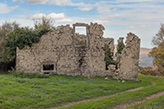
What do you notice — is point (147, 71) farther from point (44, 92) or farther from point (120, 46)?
point (44, 92)

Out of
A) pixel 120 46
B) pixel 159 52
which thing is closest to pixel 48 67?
pixel 120 46

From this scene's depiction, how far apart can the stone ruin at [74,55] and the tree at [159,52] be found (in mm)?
10247

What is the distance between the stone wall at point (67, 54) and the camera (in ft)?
63.2

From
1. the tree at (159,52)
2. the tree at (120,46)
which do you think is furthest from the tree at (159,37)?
the tree at (120,46)

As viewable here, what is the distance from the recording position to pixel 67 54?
1986cm

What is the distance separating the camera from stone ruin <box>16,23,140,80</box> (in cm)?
1927

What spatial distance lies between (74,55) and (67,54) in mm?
845

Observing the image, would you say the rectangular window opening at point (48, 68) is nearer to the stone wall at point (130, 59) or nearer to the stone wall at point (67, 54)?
the stone wall at point (67, 54)

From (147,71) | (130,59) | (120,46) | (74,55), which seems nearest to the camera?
(130,59)

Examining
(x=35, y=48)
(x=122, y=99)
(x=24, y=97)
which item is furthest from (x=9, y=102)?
(x=35, y=48)

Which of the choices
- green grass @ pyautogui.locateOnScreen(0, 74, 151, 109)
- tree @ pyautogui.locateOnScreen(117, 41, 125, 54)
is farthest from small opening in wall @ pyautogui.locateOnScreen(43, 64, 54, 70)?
tree @ pyautogui.locateOnScreen(117, 41, 125, 54)

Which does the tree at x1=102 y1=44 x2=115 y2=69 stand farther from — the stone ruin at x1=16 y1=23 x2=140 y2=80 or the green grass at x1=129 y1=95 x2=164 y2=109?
the green grass at x1=129 y1=95 x2=164 y2=109

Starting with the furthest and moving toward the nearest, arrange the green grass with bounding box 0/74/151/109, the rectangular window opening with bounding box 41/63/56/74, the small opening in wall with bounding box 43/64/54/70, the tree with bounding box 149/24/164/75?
Answer: the tree with bounding box 149/24/164/75, the small opening in wall with bounding box 43/64/54/70, the rectangular window opening with bounding box 41/63/56/74, the green grass with bounding box 0/74/151/109

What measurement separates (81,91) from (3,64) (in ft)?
40.1
